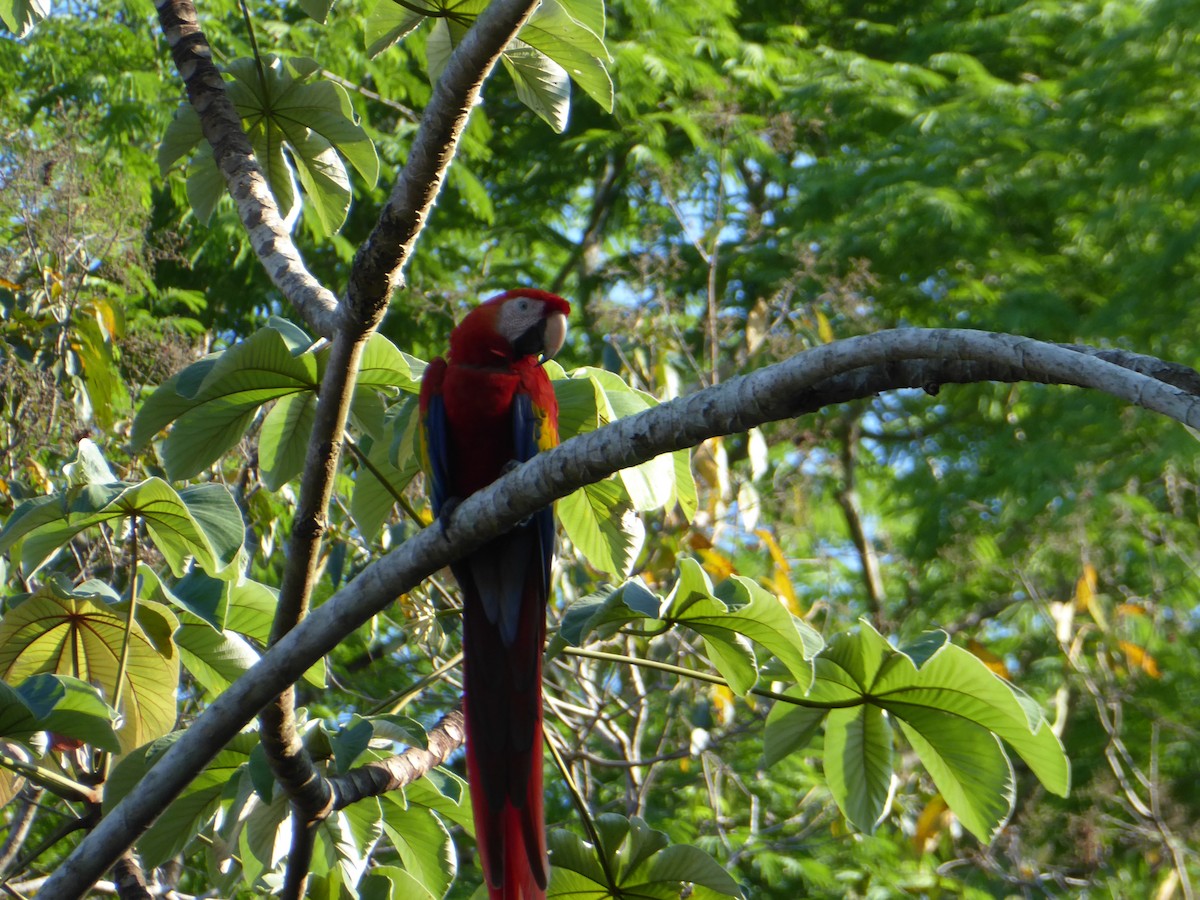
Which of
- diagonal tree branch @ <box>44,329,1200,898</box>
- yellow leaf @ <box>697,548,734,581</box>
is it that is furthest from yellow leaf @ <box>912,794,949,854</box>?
diagonal tree branch @ <box>44,329,1200,898</box>

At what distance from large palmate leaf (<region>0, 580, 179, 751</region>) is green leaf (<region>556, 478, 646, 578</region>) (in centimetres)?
65

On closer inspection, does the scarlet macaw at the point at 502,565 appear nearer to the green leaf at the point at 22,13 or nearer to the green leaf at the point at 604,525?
the green leaf at the point at 604,525

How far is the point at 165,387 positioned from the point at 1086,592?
3709 mm

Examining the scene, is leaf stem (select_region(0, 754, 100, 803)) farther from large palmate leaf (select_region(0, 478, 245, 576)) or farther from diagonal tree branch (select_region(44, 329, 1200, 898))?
large palmate leaf (select_region(0, 478, 245, 576))

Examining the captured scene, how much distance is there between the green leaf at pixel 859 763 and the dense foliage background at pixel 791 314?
1346 millimetres

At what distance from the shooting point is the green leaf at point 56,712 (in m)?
1.45

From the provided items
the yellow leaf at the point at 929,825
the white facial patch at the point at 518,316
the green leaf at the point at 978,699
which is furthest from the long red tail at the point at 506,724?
the yellow leaf at the point at 929,825

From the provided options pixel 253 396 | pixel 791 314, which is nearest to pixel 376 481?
pixel 253 396

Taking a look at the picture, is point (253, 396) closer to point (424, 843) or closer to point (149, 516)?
point (149, 516)

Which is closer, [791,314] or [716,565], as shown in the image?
[716,565]

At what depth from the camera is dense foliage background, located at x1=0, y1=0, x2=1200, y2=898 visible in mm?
3514

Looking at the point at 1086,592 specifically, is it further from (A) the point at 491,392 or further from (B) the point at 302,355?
(B) the point at 302,355

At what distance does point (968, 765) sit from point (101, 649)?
1.39 meters

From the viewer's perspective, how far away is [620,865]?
1.73 m
